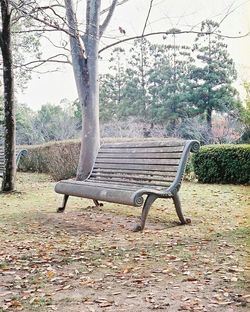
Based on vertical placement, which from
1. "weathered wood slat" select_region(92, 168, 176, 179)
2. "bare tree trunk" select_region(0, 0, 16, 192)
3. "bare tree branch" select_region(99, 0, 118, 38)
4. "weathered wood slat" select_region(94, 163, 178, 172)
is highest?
"bare tree branch" select_region(99, 0, 118, 38)

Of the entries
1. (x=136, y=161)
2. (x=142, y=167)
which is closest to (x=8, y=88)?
(x=136, y=161)

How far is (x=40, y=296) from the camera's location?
219 centimetres

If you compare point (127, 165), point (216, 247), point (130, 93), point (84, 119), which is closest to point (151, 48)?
point (130, 93)

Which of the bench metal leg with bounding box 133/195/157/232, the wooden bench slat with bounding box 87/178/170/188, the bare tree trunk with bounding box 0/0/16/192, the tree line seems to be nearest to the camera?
the bench metal leg with bounding box 133/195/157/232

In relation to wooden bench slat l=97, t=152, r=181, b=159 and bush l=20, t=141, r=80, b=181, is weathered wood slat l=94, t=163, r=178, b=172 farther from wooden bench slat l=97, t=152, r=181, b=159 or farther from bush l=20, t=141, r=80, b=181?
bush l=20, t=141, r=80, b=181

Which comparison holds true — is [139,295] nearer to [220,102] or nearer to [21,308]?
[21,308]

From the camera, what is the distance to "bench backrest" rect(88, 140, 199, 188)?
397 cm

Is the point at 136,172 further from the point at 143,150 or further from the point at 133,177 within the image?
the point at 143,150

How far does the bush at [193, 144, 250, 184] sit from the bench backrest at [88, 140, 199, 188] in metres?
2.88

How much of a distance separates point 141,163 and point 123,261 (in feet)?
5.60

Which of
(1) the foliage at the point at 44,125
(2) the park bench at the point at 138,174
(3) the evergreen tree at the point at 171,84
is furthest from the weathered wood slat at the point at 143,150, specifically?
(1) the foliage at the point at 44,125

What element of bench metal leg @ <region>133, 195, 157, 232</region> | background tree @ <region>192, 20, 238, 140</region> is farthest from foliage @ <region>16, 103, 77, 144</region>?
bench metal leg @ <region>133, 195, 157, 232</region>

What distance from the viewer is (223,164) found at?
736cm

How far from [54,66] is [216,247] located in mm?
8922
